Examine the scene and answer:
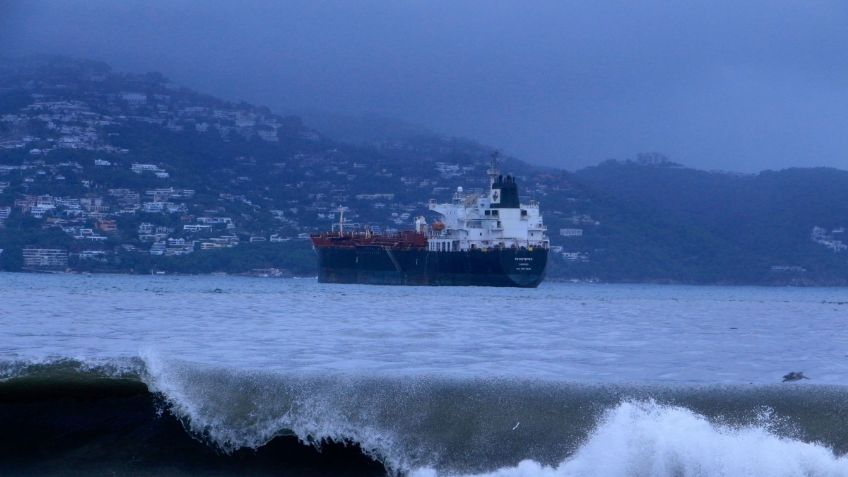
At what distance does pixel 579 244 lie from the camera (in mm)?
141375

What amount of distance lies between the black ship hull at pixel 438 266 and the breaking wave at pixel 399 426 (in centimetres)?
7306

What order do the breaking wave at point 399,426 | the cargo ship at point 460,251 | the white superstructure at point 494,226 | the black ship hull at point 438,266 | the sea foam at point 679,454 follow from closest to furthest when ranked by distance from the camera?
the sea foam at point 679,454, the breaking wave at point 399,426, the black ship hull at point 438,266, the cargo ship at point 460,251, the white superstructure at point 494,226

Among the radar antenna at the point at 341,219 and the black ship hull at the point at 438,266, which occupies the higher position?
the radar antenna at the point at 341,219

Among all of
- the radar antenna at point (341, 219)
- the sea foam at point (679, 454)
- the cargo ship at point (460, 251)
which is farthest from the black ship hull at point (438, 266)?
the sea foam at point (679, 454)

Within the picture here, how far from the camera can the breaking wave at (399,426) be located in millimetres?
11852

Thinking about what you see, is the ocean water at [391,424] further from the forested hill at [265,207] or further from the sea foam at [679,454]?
the forested hill at [265,207]

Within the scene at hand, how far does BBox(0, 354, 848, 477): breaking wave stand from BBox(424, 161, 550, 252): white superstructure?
74746mm

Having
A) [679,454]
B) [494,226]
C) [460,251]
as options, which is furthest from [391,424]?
[494,226]

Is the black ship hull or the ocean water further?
the black ship hull

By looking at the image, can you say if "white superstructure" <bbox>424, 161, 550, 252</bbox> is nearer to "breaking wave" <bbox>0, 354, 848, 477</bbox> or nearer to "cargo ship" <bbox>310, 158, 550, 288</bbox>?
"cargo ship" <bbox>310, 158, 550, 288</bbox>

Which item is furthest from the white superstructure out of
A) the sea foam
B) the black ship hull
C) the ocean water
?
the sea foam

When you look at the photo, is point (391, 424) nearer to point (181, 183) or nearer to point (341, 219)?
point (341, 219)

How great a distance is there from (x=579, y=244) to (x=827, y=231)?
34230 millimetres

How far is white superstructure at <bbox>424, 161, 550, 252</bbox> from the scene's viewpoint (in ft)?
295
